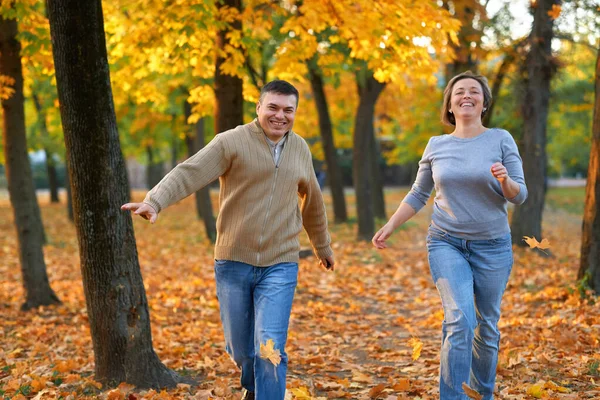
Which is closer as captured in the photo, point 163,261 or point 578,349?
point 578,349

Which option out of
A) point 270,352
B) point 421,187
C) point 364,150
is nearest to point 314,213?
point 421,187

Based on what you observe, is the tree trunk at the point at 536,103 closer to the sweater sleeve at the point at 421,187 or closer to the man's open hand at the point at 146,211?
the sweater sleeve at the point at 421,187

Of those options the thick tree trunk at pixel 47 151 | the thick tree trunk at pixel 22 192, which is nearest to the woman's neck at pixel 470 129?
the thick tree trunk at pixel 22 192

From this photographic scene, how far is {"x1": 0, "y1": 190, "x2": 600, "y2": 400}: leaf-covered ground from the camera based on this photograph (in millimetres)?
5102

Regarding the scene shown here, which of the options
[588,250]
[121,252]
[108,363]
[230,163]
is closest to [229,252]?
[230,163]

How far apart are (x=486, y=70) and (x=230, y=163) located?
16818 mm

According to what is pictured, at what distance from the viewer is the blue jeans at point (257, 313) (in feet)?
12.9

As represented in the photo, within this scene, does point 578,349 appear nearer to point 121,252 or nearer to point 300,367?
point 300,367

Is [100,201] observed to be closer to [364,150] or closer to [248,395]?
[248,395]

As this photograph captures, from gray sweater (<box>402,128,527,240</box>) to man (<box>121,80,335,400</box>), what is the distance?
0.91 meters

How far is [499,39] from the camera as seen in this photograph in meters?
15.2

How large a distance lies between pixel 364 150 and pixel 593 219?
26.6 feet

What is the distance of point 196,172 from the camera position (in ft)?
12.8

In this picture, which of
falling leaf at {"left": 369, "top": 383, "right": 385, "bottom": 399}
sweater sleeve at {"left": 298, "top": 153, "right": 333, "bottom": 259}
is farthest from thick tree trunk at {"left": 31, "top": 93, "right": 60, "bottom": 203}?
falling leaf at {"left": 369, "top": 383, "right": 385, "bottom": 399}
